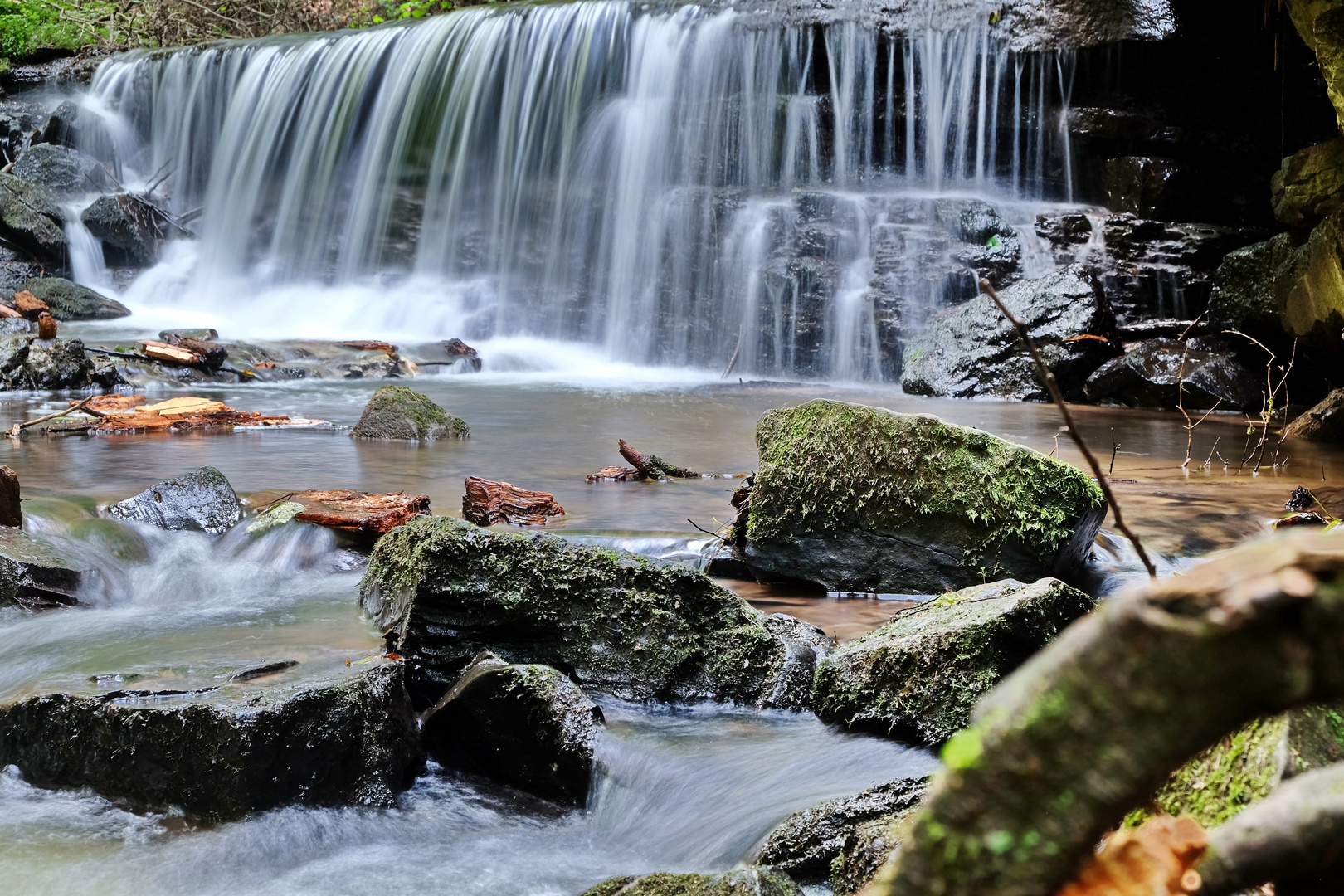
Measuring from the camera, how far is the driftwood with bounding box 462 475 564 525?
498 cm

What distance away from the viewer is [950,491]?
13.5 feet

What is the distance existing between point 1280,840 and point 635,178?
601 inches

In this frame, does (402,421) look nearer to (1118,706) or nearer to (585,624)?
(585,624)

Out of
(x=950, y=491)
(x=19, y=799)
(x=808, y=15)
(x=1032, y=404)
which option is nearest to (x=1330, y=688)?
(x=19, y=799)

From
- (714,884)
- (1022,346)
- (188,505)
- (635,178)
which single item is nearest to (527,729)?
(714,884)

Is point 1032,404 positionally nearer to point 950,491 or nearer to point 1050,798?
point 950,491

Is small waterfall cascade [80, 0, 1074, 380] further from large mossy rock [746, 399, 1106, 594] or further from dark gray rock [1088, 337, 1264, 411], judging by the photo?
large mossy rock [746, 399, 1106, 594]

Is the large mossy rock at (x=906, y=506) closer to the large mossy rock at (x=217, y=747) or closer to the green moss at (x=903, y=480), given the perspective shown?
the green moss at (x=903, y=480)

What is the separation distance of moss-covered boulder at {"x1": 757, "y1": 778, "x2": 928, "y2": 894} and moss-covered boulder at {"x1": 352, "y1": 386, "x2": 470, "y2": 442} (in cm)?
577

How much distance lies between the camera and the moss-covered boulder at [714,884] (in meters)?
1.96

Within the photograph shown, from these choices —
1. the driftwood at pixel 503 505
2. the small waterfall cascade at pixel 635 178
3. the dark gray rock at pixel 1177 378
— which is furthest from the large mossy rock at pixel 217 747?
the small waterfall cascade at pixel 635 178

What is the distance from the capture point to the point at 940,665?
2992 millimetres

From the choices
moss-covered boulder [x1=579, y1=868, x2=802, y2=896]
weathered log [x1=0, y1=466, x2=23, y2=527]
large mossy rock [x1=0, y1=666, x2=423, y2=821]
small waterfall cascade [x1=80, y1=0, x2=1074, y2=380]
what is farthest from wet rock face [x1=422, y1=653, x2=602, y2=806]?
small waterfall cascade [x1=80, y1=0, x2=1074, y2=380]

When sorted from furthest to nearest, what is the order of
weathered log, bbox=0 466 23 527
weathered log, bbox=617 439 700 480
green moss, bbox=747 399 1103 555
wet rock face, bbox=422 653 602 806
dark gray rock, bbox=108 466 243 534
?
weathered log, bbox=617 439 700 480, dark gray rock, bbox=108 466 243 534, weathered log, bbox=0 466 23 527, green moss, bbox=747 399 1103 555, wet rock face, bbox=422 653 602 806
